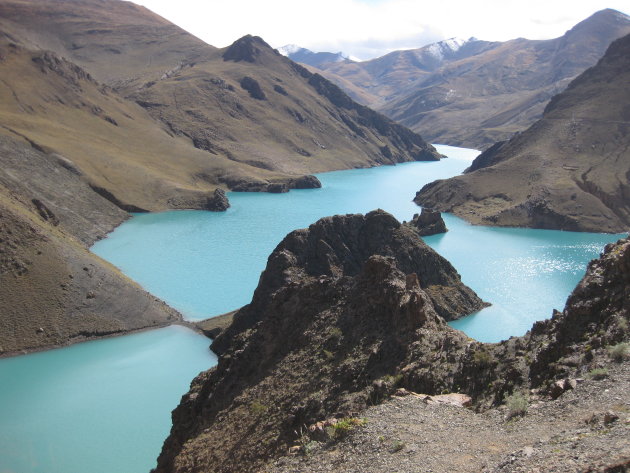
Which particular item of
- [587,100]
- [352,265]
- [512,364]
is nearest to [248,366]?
[512,364]

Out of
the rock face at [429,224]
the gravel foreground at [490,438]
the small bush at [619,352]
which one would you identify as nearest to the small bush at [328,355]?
the gravel foreground at [490,438]

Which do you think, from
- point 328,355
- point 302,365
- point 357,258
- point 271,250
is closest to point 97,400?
point 357,258

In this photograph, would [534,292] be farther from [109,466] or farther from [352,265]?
[109,466]

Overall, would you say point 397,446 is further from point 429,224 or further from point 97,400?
point 429,224

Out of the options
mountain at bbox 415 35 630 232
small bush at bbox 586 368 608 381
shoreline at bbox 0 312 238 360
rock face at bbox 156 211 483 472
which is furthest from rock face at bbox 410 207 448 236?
small bush at bbox 586 368 608 381

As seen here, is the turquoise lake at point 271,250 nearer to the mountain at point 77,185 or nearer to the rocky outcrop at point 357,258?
the rocky outcrop at point 357,258

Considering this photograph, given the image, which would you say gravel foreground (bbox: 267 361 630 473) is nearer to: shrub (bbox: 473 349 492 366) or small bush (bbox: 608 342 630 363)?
small bush (bbox: 608 342 630 363)
